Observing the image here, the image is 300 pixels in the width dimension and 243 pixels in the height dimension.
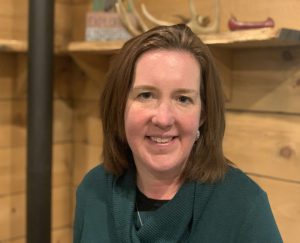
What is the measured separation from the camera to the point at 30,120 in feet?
5.83

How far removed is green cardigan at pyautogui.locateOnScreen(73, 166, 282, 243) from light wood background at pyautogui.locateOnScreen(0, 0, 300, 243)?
328 millimetres

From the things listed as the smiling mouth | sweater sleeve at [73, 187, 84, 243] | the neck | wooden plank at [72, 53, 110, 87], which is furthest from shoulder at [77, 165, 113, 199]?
wooden plank at [72, 53, 110, 87]

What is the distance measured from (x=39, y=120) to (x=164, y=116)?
85cm

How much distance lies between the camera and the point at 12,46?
172 centimetres

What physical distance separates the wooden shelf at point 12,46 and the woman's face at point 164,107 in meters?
0.75

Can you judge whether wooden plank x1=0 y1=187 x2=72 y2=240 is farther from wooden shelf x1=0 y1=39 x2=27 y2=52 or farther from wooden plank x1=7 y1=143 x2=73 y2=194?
wooden shelf x1=0 y1=39 x2=27 y2=52

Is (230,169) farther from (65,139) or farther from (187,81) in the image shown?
(65,139)

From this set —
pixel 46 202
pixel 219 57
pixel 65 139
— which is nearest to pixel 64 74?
pixel 65 139

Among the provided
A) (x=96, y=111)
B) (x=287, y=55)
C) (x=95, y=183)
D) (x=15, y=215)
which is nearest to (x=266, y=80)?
(x=287, y=55)

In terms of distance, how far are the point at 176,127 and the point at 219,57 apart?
1.52 feet

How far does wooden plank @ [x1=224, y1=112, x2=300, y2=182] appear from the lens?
139 cm

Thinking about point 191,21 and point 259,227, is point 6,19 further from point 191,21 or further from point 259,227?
point 259,227

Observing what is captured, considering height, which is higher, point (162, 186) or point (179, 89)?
point (179, 89)

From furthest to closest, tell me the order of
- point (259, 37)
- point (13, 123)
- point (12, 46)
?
point (13, 123) < point (12, 46) < point (259, 37)
